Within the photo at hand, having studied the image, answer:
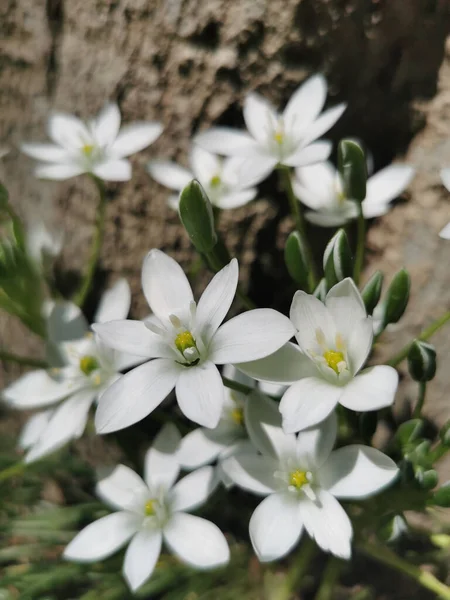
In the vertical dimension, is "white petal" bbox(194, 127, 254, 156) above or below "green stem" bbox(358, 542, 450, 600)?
above

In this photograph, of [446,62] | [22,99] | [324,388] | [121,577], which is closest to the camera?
[324,388]

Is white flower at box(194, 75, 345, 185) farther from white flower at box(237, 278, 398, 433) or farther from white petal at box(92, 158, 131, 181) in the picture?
white flower at box(237, 278, 398, 433)

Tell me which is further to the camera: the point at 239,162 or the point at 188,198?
the point at 239,162

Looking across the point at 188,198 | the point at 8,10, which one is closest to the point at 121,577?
the point at 188,198

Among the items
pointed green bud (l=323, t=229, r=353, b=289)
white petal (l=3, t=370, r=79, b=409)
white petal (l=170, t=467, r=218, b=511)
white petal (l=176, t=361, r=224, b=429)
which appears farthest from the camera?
white petal (l=3, t=370, r=79, b=409)

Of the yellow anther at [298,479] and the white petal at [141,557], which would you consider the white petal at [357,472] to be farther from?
the white petal at [141,557]

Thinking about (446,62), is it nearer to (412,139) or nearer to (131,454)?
(412,139)

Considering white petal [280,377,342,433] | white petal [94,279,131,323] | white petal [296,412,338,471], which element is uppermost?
white petal [280,377,342,433]

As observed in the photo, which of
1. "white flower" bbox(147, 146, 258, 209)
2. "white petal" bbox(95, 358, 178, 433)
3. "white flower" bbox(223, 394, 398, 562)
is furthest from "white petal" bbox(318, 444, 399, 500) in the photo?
"white flower" bbox(147, 146, 258, 209)
